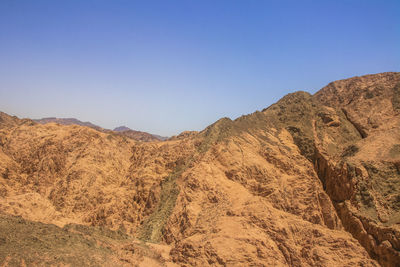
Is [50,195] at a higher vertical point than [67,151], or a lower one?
lower

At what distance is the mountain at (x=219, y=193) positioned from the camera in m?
10.0

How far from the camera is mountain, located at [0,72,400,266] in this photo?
1005 cm

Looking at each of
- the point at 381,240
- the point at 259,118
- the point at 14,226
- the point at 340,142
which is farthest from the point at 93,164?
the point at 340,142

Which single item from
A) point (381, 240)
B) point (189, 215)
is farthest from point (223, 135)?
point (381, 240)

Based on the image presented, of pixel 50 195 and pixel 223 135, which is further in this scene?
pixel 223 135

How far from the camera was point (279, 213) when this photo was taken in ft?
38.8

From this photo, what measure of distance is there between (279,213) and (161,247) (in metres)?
5.63

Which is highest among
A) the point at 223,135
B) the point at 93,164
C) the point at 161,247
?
the point at 223,135

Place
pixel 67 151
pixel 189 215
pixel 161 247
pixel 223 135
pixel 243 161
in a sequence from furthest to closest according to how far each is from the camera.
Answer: pixel 67 151 → pixel 223 135 → pixel 243 161 → pixel 189 215 → pixel 161 247

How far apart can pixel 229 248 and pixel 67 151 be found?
13520 millimetres

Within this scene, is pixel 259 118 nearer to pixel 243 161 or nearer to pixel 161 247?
pixel 243 161

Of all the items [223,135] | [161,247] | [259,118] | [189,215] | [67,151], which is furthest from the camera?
[259,118]

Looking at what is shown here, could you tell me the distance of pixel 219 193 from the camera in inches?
520

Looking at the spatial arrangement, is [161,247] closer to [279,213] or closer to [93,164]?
[279,213]
